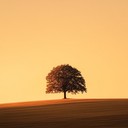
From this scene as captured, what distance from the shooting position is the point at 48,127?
23219mm

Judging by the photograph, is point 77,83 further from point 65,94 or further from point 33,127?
point 33,127

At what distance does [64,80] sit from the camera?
104 metres

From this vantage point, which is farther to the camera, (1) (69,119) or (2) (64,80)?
(2) (64,80)

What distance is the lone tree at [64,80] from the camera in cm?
10344

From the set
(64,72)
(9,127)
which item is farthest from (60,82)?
(9,127)

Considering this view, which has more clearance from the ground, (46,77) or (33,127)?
(46,77)

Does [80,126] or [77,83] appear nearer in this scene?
[80,126]

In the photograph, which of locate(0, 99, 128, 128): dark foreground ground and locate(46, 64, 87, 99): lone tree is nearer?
locate(0, 99, 128, 128): dark foreground ground

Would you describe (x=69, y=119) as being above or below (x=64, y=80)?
below

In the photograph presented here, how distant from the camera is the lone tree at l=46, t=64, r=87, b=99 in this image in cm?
10344

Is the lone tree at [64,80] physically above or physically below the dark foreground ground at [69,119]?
above

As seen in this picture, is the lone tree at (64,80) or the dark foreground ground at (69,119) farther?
the lone tree at (64,80)

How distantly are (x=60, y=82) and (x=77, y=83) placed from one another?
15.4ft

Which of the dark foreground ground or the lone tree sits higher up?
the lone tree
